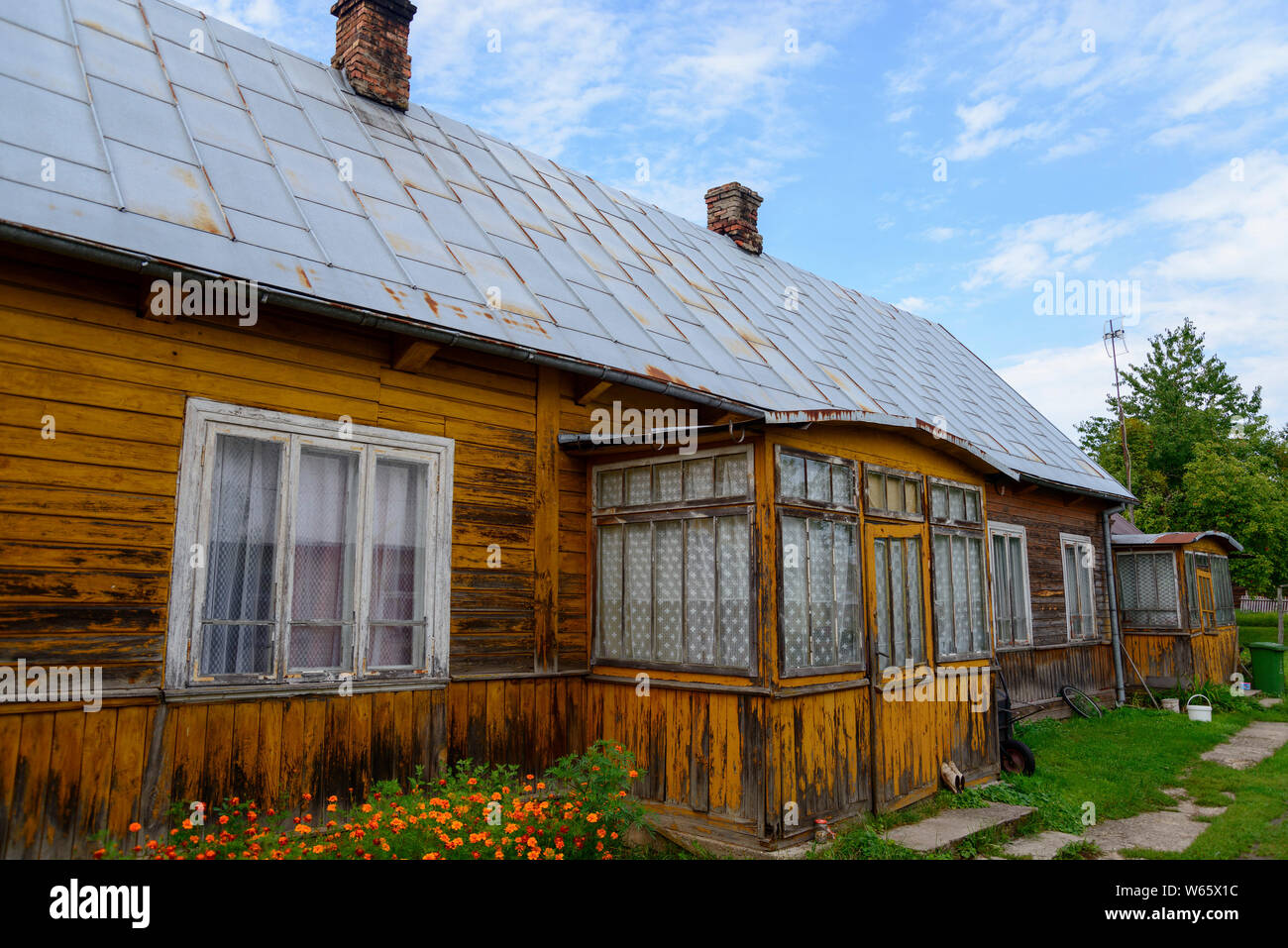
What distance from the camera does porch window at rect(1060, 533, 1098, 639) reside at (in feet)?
49.5

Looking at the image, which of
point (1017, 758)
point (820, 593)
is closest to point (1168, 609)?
point (1017, 758)

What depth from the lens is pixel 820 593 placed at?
7031mm

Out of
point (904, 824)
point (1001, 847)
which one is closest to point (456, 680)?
point (904, 824)

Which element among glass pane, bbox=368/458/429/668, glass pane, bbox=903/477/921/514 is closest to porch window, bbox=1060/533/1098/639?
glass pane, bbox=903/477/921/514

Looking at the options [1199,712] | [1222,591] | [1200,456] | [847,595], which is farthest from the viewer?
[1200,456]

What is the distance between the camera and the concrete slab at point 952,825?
6648 mm

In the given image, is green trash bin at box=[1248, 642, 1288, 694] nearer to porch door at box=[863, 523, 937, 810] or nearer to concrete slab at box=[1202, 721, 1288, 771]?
concrete slab at box=[1202, 721, 1288, 771]

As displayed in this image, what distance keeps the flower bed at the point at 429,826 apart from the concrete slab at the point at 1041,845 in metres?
3.25

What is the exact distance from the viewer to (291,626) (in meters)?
5.64

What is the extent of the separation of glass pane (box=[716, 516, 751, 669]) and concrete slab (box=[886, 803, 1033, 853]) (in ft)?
6.04

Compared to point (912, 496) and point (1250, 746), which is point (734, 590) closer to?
point (912, 496)

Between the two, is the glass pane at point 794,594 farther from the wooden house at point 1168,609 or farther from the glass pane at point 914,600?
the wooden house at point 1168,609

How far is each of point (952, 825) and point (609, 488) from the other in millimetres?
3876

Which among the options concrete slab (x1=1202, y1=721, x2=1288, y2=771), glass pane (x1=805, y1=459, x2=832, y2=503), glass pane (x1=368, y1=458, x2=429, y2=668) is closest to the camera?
glass pane (x1=368, y1=458, x2=429, y2=668)
